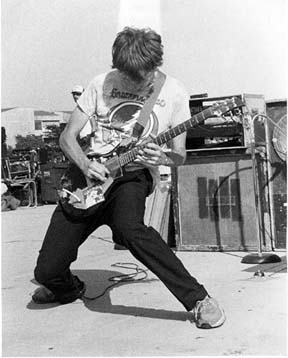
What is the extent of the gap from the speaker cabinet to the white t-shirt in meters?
2.55

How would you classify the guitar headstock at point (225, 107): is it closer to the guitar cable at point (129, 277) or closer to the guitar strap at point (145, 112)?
the guitar strap at point (145, 112)

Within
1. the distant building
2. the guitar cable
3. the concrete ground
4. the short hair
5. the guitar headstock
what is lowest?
the concrete ground

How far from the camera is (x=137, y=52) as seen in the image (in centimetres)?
420

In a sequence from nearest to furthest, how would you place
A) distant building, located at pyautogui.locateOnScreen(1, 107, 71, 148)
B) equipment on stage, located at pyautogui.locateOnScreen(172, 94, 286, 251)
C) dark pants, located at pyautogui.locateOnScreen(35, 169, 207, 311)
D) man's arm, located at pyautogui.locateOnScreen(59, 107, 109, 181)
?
dark pants, located at pyautogui.locateOnScreen(35, 169, 207, 311) < man's arm, located at pyautogui.locateOnScreen(59, 107, 109, 181) < equipment on stage, located at pyautogui.locateOnScreen(172, 94, 286, 251) < distant building, located at pyautogui.locateOnScreen(1, 107, 71, 148)

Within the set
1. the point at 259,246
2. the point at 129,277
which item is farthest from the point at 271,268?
the point at 129,277

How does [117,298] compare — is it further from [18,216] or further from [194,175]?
[18,216]

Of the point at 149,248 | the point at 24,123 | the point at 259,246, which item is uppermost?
the point at 24,123

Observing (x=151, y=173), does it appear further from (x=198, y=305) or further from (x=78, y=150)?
(x=198, y=305)

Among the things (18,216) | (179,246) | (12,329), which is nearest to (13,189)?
(18,216)

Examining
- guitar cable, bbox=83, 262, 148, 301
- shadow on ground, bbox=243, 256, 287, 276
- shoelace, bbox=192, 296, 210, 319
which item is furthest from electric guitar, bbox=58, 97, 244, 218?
shadow on ground, bbox=243, 256, 287, 276

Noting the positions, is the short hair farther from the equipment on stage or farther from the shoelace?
the equipment on stage

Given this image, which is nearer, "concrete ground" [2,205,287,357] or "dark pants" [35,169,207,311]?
"concrete ground" [2,205,287,357]

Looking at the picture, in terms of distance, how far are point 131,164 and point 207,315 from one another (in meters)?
1.08

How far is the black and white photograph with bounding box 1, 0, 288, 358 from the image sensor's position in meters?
4.20
